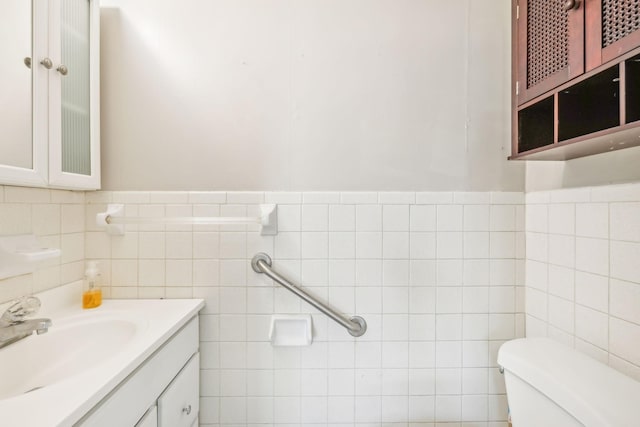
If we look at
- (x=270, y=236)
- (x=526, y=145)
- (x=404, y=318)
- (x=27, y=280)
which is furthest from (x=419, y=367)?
(x=27, y=280)

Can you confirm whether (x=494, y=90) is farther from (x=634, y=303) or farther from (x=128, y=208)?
(x=128, y=208)

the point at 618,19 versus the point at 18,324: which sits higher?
the point at 618,19

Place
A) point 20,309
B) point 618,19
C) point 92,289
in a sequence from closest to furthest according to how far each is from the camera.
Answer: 1. point 618,19
2. point 20,309
3. point 92,289

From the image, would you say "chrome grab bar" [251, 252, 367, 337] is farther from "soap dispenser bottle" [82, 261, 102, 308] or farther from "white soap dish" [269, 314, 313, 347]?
"soap dispenser bottle" [82, 261, 102, 308]

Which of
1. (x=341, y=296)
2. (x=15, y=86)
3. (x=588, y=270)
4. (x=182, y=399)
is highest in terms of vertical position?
(x=15, y=86)

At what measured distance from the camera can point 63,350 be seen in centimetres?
86

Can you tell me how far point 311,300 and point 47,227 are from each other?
37.8 inches

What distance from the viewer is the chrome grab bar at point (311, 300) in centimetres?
108

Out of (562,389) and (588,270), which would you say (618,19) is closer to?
(588,270)

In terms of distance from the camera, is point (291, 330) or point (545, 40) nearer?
point (545, 40)

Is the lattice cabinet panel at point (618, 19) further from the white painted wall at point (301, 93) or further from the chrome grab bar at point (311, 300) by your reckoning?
the chrome grab bar at point (311, 300)

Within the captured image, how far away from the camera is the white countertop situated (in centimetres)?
50

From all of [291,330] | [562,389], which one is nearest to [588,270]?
[562,389]

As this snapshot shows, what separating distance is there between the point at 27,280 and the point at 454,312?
5.00 ft
